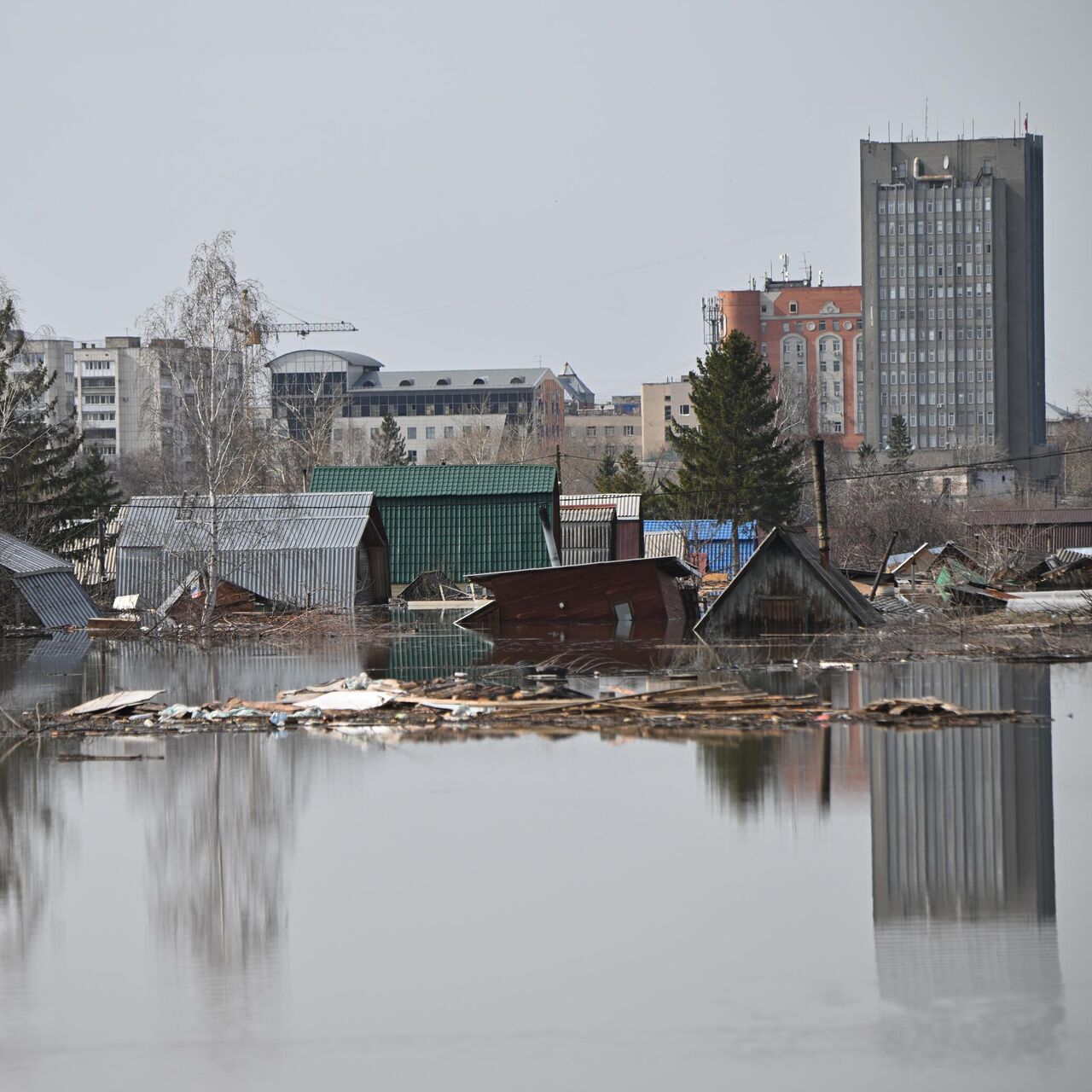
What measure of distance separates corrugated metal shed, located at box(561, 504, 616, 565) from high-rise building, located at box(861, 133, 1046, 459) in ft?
325

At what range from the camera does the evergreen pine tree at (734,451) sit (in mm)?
57375

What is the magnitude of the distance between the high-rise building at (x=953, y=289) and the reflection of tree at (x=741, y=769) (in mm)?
130955

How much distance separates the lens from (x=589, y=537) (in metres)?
48.2

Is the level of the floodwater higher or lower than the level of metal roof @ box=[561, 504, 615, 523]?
lower

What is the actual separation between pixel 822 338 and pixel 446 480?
375ft

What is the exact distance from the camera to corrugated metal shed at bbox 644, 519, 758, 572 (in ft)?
183

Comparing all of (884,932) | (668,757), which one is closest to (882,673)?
(668,757)

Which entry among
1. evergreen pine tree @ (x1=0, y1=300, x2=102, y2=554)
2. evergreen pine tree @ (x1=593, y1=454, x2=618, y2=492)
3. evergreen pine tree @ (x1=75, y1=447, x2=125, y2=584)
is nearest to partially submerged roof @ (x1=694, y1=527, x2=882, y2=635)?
evergreen pine tree @ (x1=0, y1=300, x2=102, y2=554)

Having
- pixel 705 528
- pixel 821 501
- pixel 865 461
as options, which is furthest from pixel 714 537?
pixel 865 461

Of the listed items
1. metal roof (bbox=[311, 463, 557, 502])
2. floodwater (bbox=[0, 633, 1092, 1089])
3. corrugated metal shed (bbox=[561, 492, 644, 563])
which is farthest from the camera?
corrugated metal shed (bbox=[561, 492, 644, 563])

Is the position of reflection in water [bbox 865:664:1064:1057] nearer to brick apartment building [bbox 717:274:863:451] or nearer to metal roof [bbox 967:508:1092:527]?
metal roof [bbox 967:508:1092:527]

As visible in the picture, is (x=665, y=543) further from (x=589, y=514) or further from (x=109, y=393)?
(x=109, y=393)

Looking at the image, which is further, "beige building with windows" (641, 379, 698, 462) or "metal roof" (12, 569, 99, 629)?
"beige building with windows" (641, 379, 698, 462)

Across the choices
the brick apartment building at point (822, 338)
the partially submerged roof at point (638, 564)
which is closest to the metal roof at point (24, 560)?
the partially submerged roof at point (638, 564)
